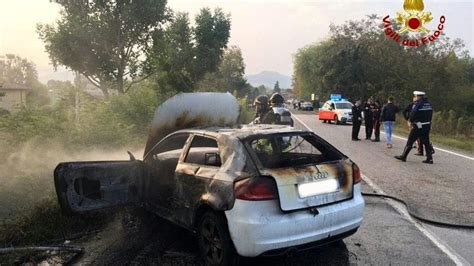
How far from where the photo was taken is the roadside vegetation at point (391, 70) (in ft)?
132

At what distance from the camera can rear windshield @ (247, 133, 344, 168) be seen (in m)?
4.57

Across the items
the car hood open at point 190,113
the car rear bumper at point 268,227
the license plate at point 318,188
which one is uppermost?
the car hood open at point 190,113

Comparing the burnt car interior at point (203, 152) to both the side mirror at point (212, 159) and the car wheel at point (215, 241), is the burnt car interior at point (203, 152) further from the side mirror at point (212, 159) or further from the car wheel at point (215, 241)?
the car wheel at point (215, 241)

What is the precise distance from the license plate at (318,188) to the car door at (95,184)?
101 inches

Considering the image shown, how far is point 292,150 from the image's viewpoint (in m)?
5.37

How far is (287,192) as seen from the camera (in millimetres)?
4008

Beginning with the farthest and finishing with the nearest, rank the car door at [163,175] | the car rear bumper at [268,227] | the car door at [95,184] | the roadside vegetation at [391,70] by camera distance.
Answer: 1. the roadside vegetation at [391,70]
2. the car door at [95,184]
3. the car door at [163,175]
4. the car rear bumper at [268,227]

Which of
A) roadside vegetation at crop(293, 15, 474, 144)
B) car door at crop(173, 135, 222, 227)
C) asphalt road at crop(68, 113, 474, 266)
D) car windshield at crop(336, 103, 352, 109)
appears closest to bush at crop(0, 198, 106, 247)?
asphalt road at crop(68, 113, 474, 266)

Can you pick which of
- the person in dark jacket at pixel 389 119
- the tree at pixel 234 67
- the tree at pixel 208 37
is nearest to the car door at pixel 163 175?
the person in dark jacket at pixel 389 119

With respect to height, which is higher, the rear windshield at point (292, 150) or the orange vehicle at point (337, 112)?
the rear windshield at point (292, 150)

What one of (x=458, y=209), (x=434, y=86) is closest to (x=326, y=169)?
(x=458, y=209)

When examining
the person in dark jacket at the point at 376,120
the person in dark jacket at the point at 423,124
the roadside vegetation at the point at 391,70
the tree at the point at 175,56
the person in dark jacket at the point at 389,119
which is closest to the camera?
the person in dark jacket at the point at 423,124

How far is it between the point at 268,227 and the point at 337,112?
82.9 feet

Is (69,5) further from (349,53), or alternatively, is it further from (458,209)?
(349,53)
